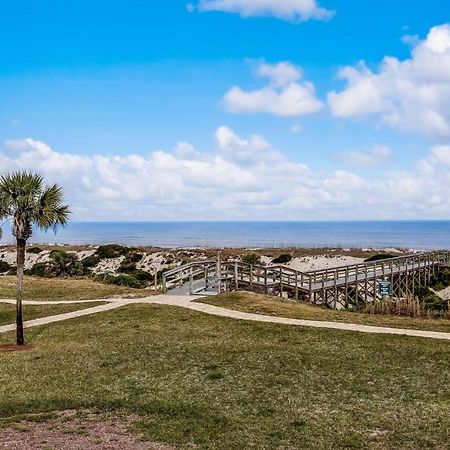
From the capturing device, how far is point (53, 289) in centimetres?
4006

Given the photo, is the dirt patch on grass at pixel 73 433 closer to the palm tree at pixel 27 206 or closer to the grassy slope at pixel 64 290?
the palm tree at pixel 27 206

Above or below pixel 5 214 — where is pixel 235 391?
below

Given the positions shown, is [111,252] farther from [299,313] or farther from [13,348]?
[13,348]

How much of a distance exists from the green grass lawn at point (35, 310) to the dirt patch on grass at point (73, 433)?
16060 mm

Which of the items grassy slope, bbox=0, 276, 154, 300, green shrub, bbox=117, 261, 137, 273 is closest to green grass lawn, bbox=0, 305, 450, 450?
grassy slope, bbox=0, 276, 154, 300

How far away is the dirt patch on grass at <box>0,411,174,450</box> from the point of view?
11.5 m

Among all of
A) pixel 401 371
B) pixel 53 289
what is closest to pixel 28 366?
pixel 401 371

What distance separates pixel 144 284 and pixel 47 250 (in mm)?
49968

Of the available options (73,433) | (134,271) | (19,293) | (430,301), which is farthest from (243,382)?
(134,271)

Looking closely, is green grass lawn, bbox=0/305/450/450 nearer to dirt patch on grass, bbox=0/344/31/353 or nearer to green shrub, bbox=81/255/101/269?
dirt patch on grass, bbox=0/344/31/353

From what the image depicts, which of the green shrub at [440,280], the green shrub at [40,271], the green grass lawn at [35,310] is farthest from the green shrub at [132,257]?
the green grass lawn at [35,310]

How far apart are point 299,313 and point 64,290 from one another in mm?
19176

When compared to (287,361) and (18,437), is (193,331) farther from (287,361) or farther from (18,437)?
(18,437)

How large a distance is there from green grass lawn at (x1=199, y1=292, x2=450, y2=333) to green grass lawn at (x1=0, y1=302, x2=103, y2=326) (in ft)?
23.3
